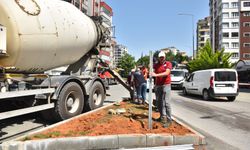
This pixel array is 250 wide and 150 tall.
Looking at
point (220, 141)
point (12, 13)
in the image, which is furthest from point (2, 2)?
point (220, 141)

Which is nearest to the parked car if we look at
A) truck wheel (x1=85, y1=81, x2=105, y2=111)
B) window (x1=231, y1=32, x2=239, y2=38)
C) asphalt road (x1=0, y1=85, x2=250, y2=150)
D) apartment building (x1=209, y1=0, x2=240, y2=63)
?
asphalt road (x1=0, y1=85, x2=250, y2=150)

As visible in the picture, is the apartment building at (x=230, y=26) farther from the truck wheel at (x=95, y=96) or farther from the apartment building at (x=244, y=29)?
the truck wheel at (x=95, y=96)

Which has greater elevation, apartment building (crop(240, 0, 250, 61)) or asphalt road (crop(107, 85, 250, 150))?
apartment building (crop(240, 0, 250, 61))

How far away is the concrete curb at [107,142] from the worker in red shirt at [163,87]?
42.7 inches

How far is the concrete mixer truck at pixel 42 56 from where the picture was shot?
6023 millimetres

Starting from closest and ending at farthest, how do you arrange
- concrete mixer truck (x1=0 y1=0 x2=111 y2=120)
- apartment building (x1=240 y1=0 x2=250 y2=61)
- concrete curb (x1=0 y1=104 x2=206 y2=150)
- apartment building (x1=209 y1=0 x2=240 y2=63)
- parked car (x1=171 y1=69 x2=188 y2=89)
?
1. concrete curb (x1=0 y1=104 x2=206 y2=150)
2. concrete mixer truck (x1=0 y1=0 x2=111 y2=120)
3. parked car (x1=171 y1=69 x2=188 y2=89)
4. apartment building (x1=240 y1=0 x2=250 y2=61)
5. apartment building (x1=209 y1=0 x2=240 y2=63)

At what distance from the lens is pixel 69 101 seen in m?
7.69

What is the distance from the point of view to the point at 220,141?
5750mm

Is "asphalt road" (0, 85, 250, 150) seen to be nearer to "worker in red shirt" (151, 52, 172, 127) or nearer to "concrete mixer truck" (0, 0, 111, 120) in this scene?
A: "concrete mixer truck" (0, 0, 111, 120)

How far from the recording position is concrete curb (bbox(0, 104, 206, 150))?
4.66 metres

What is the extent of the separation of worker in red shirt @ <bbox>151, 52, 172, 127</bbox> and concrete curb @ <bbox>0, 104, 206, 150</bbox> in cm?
108

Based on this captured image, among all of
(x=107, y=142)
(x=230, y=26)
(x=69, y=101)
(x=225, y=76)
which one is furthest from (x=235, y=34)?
(x=107, y=142)

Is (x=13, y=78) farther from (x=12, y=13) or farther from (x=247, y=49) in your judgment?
(x=247, y=49)

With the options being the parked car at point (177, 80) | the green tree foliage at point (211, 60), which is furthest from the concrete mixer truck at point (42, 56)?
the green tree foliage at point (211, 60)
